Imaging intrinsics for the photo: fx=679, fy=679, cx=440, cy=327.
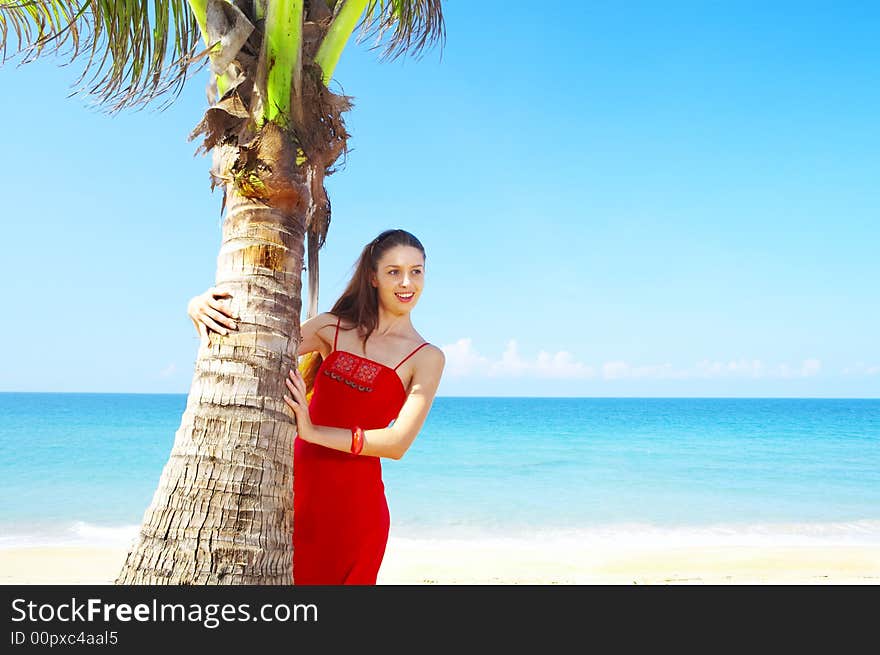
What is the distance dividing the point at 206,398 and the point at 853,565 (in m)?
10.8

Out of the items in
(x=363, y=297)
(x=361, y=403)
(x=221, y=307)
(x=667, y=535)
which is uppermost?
(x=363, y=297)

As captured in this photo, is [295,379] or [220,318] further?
[295,379]

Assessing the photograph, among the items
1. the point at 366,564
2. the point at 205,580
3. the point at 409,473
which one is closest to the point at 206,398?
the point at 205,580

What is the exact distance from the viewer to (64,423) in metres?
46.3

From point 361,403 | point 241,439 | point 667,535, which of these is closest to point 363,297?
point 361,403

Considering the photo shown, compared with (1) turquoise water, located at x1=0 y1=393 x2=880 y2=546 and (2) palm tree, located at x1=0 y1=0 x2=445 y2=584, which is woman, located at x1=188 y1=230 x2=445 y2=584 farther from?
(1) turquoise water, located at x1=0 y1=393 x2=880 y2=546

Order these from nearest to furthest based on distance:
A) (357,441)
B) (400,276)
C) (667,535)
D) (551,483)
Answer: (357,441), (400,276), (667,535), (551,483)

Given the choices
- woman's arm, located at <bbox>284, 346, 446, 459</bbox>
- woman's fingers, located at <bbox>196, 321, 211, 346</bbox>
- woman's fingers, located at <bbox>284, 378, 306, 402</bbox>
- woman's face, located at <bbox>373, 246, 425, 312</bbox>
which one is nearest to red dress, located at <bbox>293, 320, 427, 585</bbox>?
woman's arm, located at <bbox>284, 346, 446, 459</bbox>

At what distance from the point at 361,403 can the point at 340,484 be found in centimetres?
43

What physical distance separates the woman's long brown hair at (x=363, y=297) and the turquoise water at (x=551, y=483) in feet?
35.3

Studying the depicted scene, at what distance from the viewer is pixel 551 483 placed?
22.2m

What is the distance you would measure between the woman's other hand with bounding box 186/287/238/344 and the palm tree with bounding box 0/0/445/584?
0.05 m

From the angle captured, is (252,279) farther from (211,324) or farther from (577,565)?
(577,565)

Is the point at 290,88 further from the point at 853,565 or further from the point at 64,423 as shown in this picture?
the point at 64,423
